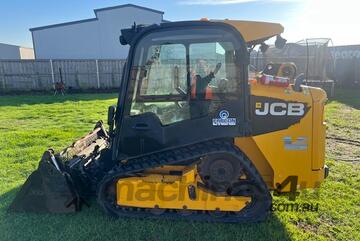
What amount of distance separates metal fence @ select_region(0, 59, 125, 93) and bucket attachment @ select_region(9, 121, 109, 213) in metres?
15.9

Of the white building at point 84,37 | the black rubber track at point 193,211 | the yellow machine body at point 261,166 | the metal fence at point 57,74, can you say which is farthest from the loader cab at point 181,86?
the white building at point 84,37

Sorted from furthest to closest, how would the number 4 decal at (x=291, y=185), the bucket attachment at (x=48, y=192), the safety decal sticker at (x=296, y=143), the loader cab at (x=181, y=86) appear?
the bucket attachment at (x=48, y=192) < the number 4 decal at (x=291, y=185) < the safety decal sticker at (x=296, y=143) < the loader cab at (x=181, y=86)

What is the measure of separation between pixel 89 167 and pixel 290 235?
2.57 meters

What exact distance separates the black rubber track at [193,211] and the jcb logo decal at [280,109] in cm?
51

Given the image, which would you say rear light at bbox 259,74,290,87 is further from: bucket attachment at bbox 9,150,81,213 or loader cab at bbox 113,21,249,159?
bucket attachment at bbox 9,150,81,213

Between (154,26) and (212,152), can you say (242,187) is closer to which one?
(212,152)

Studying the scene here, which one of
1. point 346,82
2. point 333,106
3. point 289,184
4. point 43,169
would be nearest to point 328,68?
point 346,82

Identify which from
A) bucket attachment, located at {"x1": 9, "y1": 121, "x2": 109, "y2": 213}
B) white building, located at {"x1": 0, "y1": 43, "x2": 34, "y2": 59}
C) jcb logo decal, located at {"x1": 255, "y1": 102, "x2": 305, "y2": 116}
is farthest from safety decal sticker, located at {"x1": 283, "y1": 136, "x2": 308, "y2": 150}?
white building, located at {"x1": 0, "y1": 43, "x2": 34, "y2": 59}

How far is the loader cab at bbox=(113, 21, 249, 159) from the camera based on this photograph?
311 centimetres

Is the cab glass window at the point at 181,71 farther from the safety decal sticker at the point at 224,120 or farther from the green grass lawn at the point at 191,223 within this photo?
the green grass lawn at the point at 191,223

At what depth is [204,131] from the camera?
3.21 meters

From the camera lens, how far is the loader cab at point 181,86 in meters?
3.11

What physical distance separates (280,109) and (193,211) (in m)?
1.53

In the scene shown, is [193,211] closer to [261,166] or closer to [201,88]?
[261,166]
